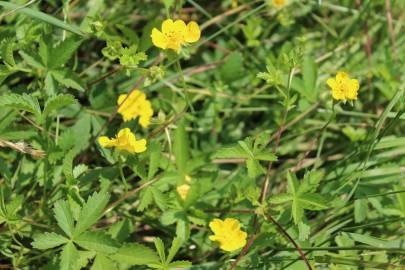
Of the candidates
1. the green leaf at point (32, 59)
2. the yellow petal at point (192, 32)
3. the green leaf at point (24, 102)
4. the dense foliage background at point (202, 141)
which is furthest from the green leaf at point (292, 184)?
the green leaf at point (32, 59)

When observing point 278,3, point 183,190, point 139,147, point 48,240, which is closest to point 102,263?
point 48,240

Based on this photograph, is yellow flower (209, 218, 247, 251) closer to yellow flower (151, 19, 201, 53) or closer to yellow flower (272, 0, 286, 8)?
yellow flower (151, 19, 201, 53)

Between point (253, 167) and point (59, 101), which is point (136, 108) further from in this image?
point (253, 167)

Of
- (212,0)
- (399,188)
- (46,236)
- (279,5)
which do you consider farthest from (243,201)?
(212,0)

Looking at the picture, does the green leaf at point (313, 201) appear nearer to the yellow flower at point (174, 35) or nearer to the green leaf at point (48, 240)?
the yellow flower at point (174, 35)

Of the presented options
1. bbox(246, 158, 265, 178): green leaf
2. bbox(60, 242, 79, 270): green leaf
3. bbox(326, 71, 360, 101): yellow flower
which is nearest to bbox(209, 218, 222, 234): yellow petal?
bbox(246, 158, 265, 178): green leaf

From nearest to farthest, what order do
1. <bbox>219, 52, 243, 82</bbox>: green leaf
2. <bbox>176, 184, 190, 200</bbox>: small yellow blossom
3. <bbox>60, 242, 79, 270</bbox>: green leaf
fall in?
<bbox>60, 242, 79, 270</bbox>: green leaf, <bbox>176, 184, 190, 200</bbox>: small yellow blossom, <bbox>219, 52, 243, 82</bbox>: green leaf
